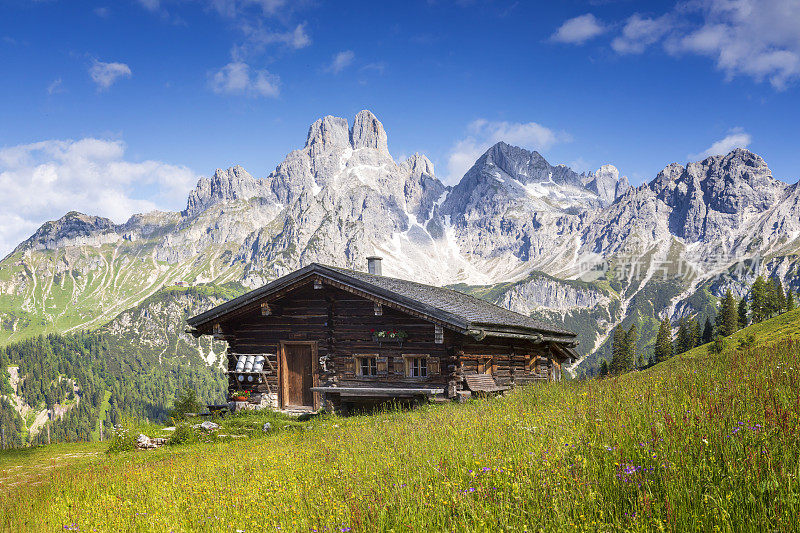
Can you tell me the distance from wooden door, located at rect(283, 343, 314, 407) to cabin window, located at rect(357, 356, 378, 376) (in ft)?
8.20

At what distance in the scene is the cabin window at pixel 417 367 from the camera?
68.9ft

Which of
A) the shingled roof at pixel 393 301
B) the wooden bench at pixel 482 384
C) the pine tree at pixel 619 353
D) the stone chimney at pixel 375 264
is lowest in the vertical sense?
Result: the pine tree at pixel 619 353

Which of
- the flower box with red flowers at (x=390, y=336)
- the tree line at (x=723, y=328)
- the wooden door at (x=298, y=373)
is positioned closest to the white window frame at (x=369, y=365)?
the flower box with red flowers at (x=390, y=336)

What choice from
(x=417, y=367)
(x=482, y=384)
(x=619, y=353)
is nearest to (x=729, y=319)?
(x=619, y=353)

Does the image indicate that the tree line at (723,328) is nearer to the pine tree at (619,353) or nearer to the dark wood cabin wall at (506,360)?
the pine tree at (619,353)

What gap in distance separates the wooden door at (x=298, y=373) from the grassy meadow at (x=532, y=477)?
12957mm

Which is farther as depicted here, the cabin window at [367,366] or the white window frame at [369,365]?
the cabin window at [367,366]

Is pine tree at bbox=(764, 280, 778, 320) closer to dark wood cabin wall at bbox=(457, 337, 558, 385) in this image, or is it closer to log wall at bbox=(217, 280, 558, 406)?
dark wood cabin wall at bbox=(457, 337, 558, 385)

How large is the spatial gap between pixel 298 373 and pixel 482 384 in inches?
313

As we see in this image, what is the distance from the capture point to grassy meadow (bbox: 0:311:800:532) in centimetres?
391

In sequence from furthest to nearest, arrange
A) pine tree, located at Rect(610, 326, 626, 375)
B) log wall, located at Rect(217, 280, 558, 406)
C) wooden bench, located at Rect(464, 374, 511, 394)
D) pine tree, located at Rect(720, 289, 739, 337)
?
pine tree, located at Rect(720, 289, 739, 337)
pine tree, located at Rect(610, 326, 626, 375)
log wall, located at Rect(217, 280, 558, 406)
wooden bench, located at Rect(464, 374, 511, 394)

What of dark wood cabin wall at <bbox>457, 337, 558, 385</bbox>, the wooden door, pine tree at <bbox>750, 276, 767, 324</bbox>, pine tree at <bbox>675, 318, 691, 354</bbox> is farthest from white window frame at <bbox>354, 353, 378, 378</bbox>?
pine tree at <bbox>750, 276, 767, 324</bbox>

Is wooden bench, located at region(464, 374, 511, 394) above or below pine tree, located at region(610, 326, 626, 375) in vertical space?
above

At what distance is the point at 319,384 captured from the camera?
22.3m
